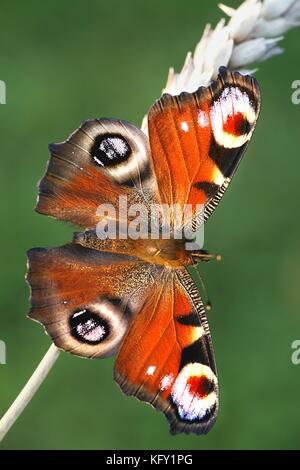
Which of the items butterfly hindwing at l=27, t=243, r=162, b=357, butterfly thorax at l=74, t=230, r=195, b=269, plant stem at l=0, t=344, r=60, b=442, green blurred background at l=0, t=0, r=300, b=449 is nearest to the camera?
plant stem at l=0, t=344, r=60, b=442

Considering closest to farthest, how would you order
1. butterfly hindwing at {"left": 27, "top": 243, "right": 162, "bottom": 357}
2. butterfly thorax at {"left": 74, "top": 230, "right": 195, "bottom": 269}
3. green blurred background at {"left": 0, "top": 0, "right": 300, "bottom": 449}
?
butterfly hindwing at {"left": 27, "top": 243, "right": 162, "bottom": 357}
butterfly thorax at {"left": 74, "top": 230, "right": 195, "bottom": 269}
green blurred background at {"left": 0, "top": 0, "right": 300, "bottom": 449}

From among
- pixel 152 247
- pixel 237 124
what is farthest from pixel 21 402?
pixel 237 124

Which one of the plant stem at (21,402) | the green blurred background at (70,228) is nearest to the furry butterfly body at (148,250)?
the plant stem at (21,402)

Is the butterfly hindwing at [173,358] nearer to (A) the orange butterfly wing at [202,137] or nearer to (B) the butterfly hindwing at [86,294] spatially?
(B) the butterfly hindwing at [86,294]

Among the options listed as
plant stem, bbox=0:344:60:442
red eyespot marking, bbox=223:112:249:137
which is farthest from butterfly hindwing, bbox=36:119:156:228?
plant stem, bbox=0:344:60:442

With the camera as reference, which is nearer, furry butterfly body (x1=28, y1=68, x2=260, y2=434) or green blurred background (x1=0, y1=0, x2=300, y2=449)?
furry butterfly body (x1=28, y1=68, x2=260, y2=434)

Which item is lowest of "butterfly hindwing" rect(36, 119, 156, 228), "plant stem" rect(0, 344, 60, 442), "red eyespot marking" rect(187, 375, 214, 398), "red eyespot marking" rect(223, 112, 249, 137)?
"red eyespot marking" rect(187, 375, 214, 398)

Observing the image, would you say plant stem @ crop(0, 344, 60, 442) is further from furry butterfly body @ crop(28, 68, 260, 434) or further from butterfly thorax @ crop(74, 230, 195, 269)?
butterfly thorax @ crop(74, 230, 195, 269)
